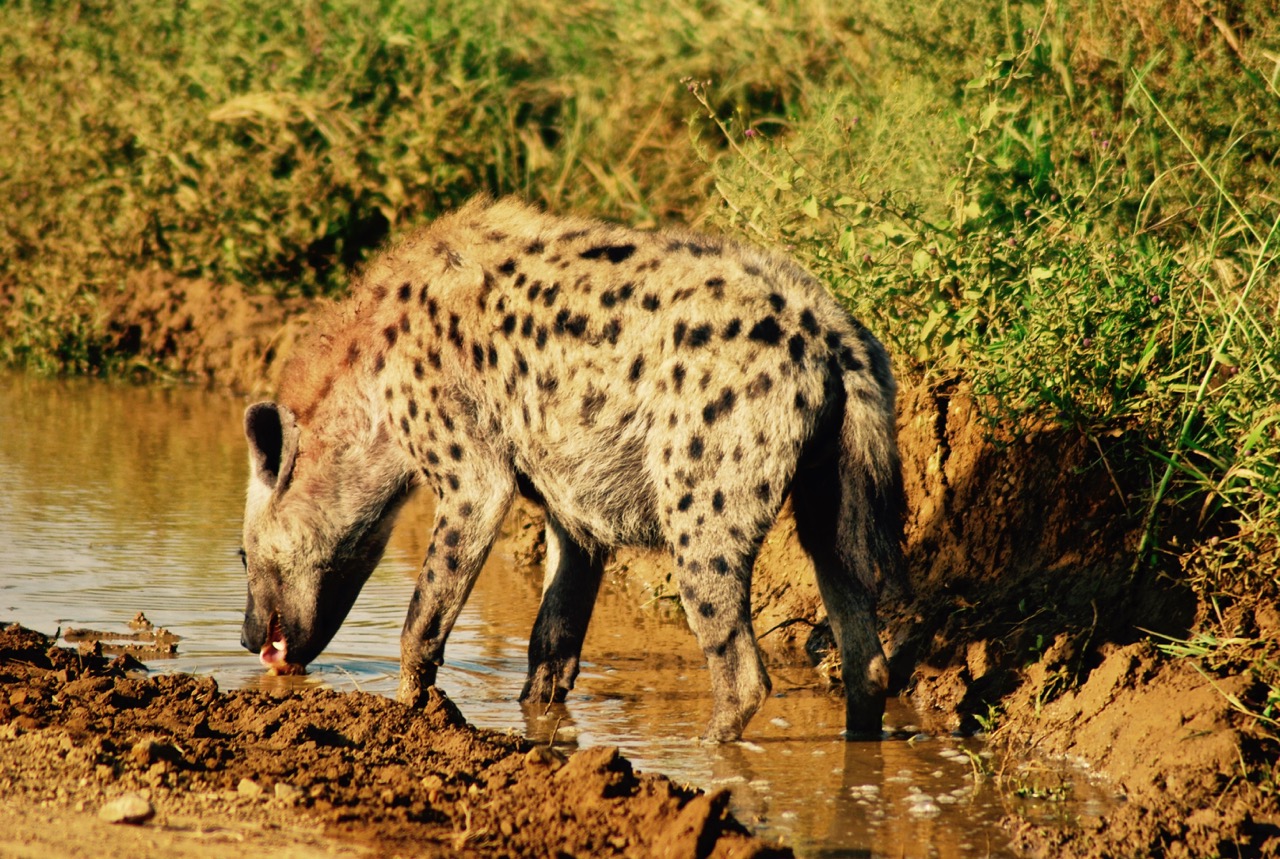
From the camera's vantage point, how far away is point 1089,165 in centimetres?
824

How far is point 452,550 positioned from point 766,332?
1313 mm

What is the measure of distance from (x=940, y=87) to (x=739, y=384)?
4256 millimetres

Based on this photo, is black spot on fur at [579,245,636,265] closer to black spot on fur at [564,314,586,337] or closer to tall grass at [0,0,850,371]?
black spot on fur at [564,314,586,337]

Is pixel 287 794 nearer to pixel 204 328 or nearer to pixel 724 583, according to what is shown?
pixel 724 583

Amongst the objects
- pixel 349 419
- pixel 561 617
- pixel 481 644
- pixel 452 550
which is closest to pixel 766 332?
pixel 452 550

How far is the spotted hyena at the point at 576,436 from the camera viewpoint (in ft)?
17.3

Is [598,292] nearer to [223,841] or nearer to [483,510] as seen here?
[483,510]

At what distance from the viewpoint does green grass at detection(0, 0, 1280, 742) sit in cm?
601

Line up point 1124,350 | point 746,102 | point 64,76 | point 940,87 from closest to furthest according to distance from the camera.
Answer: point 1124,350 < point 940,87 < point 746,102 < point 64,76

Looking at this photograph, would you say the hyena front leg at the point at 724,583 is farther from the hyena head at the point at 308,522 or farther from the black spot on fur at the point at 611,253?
the hyena head at the point at 308,522

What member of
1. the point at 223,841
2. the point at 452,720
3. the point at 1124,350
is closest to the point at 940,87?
the point at 1124,350

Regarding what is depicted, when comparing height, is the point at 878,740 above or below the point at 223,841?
below

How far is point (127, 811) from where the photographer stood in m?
4.06

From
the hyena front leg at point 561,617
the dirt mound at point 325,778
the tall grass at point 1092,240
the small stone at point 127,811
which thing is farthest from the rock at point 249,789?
the tall grass at point 1092,240
